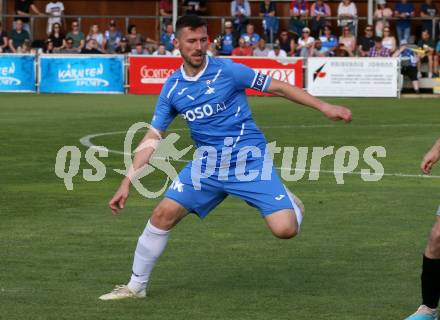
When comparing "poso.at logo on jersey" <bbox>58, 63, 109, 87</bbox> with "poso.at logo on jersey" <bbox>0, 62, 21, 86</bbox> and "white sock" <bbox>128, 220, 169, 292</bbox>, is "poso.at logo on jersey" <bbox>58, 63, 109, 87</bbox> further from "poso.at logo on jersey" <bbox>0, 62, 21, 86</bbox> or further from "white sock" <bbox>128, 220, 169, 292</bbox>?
"white sock" <bbox>128, 220, 169, 292</bbox>

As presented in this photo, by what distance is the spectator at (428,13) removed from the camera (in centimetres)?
3975

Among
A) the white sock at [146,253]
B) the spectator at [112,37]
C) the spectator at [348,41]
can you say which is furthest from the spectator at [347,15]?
the white sock at [146,253]

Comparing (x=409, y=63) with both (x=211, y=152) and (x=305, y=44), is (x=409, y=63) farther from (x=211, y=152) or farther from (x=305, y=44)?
(x=211, y=152)

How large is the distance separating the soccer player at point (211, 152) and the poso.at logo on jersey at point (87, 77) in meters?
27.4

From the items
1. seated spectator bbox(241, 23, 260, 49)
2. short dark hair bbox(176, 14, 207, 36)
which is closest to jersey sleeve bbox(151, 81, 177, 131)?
short dark hair bbox(176, 14, 207, 36)

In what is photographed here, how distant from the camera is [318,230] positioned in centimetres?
1298

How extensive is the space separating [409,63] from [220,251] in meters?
25.1

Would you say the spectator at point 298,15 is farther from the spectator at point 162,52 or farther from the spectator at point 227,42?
the spectator at point 162,52

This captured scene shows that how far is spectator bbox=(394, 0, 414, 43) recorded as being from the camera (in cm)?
3972

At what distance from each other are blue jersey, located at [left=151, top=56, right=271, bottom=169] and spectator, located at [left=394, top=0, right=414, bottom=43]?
→ 3071 cm

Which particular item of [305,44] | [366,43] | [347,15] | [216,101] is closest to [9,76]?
[305,44]

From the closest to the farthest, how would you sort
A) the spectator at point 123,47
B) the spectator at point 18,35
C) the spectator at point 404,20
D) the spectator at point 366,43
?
the spectator at point 366,43 → the spectator at point 123,47 → the spectator at point 404,20 → the spectator at point 18,35

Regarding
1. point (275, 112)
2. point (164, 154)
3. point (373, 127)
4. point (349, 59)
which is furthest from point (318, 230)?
point (349, 59)

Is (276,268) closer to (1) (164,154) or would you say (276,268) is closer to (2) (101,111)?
(1) (164,154)
